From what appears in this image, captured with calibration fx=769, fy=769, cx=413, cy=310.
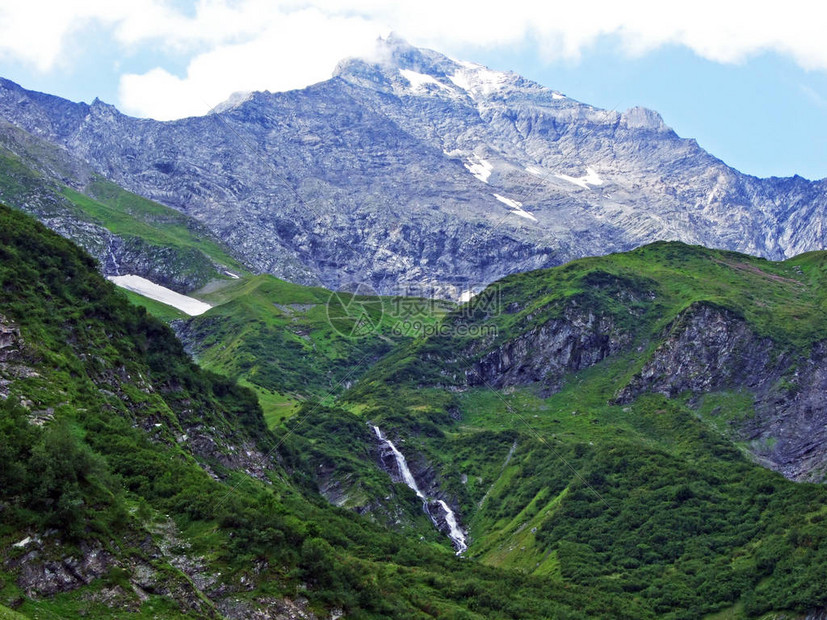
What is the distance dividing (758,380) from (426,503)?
279 feet

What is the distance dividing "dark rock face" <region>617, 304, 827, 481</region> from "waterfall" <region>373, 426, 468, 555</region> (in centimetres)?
5673

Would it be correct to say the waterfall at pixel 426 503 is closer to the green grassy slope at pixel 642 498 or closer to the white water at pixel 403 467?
the white water at pixel 403 467

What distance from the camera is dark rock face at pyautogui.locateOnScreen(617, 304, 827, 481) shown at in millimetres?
160750

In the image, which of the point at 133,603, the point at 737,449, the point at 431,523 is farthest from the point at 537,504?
the point at 133,603

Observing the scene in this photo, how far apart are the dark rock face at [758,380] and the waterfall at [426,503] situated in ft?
186

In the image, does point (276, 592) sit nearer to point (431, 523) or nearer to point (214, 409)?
point (214, 409)

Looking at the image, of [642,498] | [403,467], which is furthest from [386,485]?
[642,498]

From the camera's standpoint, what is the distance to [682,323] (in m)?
200

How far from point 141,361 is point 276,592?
4710 cm

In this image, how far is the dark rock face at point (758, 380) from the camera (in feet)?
527

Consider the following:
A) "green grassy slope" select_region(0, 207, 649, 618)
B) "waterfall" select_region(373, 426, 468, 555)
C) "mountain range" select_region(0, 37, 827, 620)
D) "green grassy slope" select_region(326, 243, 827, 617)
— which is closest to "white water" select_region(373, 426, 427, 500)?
"waterfall" select_region(373, 426, 468, 555)

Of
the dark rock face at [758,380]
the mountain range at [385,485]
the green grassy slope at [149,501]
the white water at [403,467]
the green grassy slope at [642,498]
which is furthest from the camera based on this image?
the white water at [403,467]

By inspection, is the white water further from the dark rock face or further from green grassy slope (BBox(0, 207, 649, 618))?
the dark rock face

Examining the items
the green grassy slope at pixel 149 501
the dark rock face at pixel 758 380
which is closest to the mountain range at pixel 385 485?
the green grassy slope at pixel 149 501
